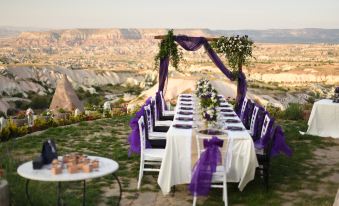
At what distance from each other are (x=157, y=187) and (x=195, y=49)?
5.59 m

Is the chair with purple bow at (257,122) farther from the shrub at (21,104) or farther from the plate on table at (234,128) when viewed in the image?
the shrub at (21,104)

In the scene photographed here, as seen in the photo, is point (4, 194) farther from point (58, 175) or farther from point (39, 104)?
point (39, 104)

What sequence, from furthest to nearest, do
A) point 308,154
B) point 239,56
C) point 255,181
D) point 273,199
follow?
point 239,56 < point 308,154 < point 255,181 < point 273,199

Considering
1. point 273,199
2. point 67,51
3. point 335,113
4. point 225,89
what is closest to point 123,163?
point 273,199

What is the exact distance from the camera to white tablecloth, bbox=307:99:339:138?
10.5m

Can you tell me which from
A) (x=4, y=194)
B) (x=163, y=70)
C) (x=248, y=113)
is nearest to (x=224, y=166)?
(x=4, y=194)

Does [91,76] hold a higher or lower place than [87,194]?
lower

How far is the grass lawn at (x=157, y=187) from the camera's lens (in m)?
5.80

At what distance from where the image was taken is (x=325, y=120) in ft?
34.9

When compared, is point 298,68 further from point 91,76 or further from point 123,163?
point 123,163

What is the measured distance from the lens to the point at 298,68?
84.9 m

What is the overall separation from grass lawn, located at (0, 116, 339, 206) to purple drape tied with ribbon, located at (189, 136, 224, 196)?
483 millimetres

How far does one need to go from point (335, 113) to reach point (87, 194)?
6.67 meters

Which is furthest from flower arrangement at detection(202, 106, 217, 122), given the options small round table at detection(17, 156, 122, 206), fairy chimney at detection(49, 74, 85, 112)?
fairy chimney at detection(49, 74, 85, 112)
